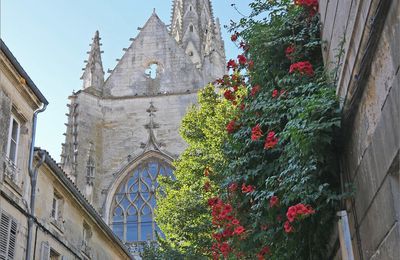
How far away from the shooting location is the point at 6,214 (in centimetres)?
1053

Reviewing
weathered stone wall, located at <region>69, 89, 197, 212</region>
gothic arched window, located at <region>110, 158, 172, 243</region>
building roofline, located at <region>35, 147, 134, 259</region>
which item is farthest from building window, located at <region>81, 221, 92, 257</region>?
weathered stone wall, located at <region>69, 89, 197, 212</region>

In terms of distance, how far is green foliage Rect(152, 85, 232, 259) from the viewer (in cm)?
1452

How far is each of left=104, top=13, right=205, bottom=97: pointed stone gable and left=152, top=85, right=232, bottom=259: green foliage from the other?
623 inches

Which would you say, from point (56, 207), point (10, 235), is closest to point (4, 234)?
point (10, 235)

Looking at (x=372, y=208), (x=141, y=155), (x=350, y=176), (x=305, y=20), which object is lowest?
(x=372, y=208)

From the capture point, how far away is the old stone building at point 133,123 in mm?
28203

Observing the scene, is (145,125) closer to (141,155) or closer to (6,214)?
(141,155)

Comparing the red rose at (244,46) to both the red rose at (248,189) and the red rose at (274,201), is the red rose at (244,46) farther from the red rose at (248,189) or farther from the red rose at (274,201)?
the red rose at (274,201)

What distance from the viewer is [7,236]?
10.5 metres

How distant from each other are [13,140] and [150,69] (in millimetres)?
22129

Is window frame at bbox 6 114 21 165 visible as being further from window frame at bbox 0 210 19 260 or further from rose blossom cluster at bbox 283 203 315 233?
rose blossom cluster at bbox 283 203 315 233

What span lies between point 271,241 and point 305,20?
8.78ft

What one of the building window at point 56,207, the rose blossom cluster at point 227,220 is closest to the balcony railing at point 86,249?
the building window at point 56,207

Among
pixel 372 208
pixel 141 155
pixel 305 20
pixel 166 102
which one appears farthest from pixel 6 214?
pixel 166 102
